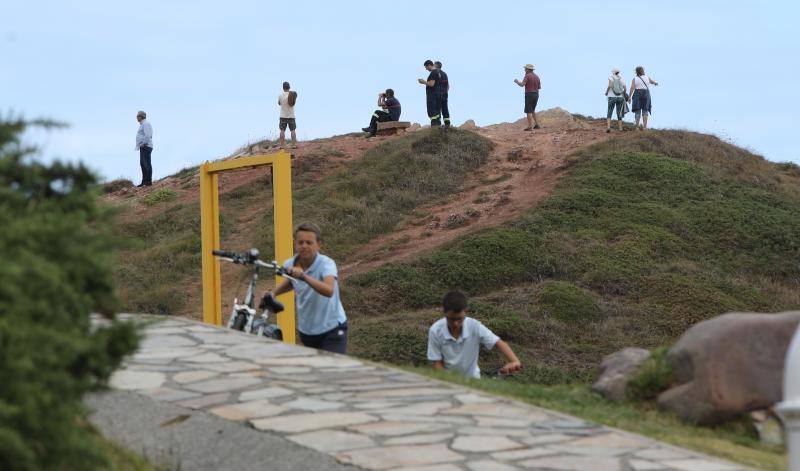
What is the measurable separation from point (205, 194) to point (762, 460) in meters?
8.86

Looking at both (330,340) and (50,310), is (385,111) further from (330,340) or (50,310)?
(50,310)

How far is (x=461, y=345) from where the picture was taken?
362 inches

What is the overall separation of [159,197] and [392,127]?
6965 mm

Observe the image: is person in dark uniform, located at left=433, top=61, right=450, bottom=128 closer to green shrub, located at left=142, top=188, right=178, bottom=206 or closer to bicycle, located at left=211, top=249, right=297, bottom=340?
green shrub, located at left=142, top=188, right=178, bottom=206

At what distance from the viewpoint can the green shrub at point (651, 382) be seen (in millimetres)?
7973

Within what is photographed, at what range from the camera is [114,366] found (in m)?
4.92

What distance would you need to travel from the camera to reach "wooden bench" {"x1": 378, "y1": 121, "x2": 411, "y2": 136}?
32750 millimetres

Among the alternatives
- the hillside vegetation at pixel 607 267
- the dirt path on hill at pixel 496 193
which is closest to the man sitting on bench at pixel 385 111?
the dirt path on hill at pixel 496 193

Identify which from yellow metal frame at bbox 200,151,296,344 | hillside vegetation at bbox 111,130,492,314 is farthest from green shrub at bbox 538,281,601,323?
yellow metal frame at bbox 200,151,296,344

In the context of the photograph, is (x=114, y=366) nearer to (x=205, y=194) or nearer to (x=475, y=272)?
(x=205, y=194)

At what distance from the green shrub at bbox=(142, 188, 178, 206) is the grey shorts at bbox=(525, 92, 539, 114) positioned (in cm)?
913

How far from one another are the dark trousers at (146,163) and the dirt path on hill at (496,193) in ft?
21.7

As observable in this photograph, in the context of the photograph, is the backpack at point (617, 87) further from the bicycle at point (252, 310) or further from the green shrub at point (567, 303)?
the bicycle at point (252, 310)

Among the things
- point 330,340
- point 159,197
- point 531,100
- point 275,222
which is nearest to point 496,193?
point 531,100
